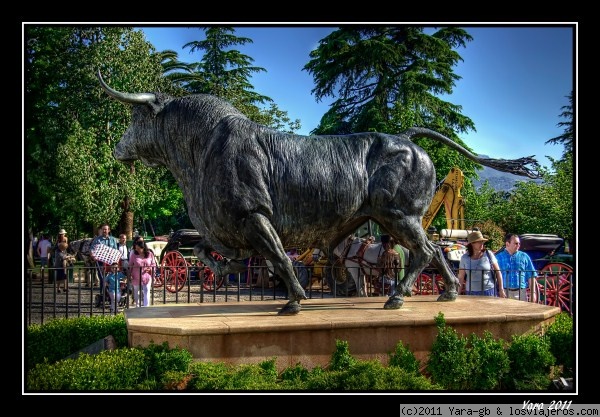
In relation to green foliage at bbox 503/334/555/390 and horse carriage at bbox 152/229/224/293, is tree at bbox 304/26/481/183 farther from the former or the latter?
green foliage at bbox 503/334/555/390

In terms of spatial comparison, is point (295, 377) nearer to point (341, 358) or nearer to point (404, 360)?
point (341, 358)

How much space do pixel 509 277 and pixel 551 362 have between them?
3.83 m

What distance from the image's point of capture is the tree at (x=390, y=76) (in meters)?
24.3

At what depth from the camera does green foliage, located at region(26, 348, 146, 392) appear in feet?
14.5

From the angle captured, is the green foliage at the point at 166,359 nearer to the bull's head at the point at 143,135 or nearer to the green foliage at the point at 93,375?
the green foliage at the point at 93,375

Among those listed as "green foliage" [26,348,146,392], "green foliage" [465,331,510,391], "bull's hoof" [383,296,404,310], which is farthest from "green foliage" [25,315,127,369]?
"green foliage" [465,331,510,391]

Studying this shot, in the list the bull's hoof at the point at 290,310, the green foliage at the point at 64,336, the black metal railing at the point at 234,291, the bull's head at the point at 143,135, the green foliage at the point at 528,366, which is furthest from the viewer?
the black metal railing at the point at 234,291

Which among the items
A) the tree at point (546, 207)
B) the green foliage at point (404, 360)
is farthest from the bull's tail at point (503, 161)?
the tree at point (546, 207)

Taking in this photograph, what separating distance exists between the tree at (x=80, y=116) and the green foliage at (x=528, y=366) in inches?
699

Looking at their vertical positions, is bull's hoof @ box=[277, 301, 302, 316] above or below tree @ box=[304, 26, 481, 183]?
below

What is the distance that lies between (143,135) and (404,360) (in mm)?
3277

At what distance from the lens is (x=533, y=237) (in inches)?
603

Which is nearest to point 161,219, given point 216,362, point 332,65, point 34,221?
point 34,221

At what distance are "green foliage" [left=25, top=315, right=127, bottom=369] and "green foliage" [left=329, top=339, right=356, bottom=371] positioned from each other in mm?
2662
